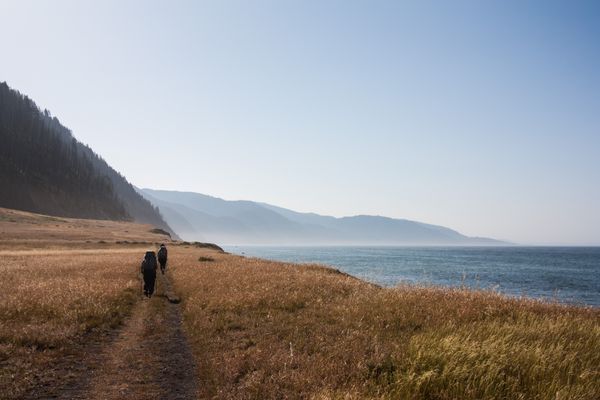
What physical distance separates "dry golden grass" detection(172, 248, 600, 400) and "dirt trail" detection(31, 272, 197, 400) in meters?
0.48

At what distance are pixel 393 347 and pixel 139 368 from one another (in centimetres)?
611

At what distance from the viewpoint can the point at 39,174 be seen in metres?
169

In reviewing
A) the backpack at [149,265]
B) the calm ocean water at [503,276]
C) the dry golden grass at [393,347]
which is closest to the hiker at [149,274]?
the backpack at [149,265]

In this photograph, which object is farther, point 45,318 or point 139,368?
point 45,318

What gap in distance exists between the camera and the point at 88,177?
192 meters

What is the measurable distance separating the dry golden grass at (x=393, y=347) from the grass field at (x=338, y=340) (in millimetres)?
33

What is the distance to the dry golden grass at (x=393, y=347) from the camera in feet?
24.0

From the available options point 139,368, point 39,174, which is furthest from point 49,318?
point 39,174

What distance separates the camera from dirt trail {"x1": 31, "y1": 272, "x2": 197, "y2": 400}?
8508mm

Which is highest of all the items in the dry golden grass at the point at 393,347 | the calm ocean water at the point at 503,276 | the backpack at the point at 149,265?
the backpack at the point at 149,265

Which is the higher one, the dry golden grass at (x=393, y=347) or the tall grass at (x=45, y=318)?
the dry golden grass at (x=393, y=347)

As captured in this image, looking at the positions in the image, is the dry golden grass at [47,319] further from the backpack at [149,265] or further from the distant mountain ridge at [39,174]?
the distant mountain ridge at [39,174]

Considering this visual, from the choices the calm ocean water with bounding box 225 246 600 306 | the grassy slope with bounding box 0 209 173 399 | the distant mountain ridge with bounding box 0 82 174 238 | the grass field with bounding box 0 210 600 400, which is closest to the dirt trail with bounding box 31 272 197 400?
the grass field with bounding box 0 210 600 400

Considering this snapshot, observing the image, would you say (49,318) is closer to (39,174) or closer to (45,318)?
(45,318)
